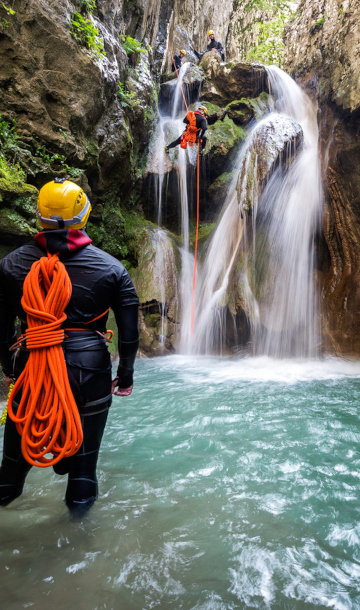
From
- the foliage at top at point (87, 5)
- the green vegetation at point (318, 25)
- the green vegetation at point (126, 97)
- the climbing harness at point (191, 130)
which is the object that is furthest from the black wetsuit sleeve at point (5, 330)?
the green vegetation at point (318, 25)

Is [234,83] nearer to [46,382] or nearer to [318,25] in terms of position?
[318,25]

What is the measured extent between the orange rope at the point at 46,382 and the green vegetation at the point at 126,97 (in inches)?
316

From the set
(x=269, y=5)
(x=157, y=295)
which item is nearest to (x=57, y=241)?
(x=157, y=295)

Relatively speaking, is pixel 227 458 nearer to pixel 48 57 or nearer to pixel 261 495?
pixel 261 495

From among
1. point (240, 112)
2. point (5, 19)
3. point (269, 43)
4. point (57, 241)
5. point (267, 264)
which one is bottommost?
point (57, 241)

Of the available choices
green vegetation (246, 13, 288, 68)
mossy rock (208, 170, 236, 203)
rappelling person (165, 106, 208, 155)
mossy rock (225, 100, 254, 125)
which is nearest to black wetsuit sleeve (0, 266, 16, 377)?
rappelling person (165, 106, 208, 155)

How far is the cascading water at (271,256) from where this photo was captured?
7.20m

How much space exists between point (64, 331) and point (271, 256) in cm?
671

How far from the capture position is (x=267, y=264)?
7.70m

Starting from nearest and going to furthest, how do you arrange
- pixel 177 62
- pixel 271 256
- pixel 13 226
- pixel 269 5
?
pixel 13 226 → pixel 271 256 → pixel 177 62 → pixel 269 5

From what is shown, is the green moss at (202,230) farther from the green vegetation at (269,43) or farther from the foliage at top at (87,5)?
the green vegetation at (269,43)

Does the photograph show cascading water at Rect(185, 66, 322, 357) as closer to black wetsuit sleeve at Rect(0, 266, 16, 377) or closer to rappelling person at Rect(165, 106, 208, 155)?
rappelling person at Rect(165, 106, 208, 155)

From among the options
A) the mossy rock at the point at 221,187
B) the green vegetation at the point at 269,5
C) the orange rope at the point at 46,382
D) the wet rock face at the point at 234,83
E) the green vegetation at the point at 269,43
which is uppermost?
the green vegetation at the point at 269,5

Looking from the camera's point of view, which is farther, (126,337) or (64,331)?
(126,337)
